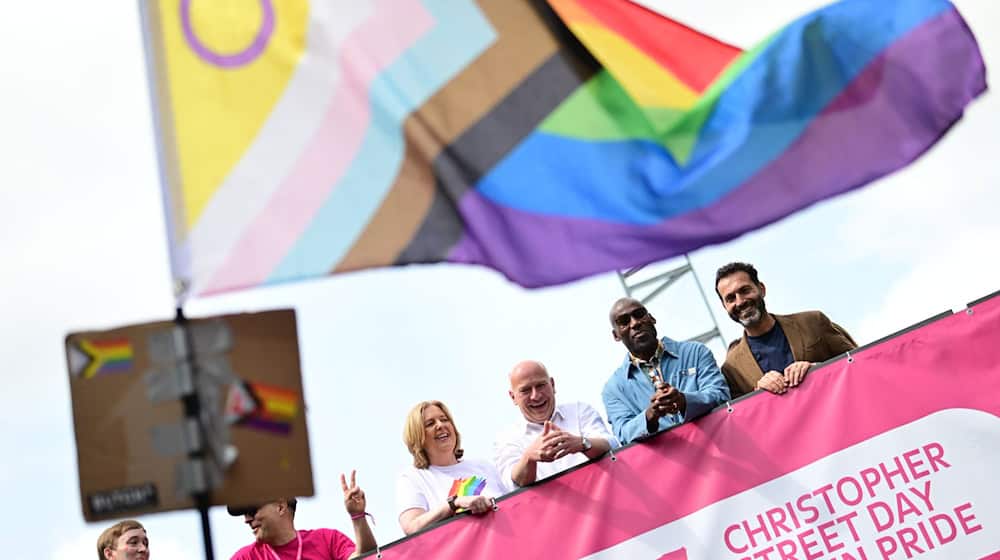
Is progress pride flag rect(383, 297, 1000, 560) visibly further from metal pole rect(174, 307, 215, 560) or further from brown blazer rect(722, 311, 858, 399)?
metal pole rect(174, 307, 215, 560)

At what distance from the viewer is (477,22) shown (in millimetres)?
5613

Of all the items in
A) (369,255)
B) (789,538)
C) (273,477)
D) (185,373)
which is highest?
(369,255)

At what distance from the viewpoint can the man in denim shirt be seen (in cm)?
646

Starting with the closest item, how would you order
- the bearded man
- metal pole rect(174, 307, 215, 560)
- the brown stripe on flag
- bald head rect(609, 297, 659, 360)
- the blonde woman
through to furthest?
metal pole rect(174, 307, 215, 560), the brown stripe on flag, the blonde woman, bald head rect(609, 297, 659, 360), the bearded man

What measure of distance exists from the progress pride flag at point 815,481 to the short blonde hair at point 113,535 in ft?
5.32

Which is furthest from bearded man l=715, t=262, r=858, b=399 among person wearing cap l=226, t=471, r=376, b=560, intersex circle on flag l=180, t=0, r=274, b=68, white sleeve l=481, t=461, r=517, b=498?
intersex circle on flag l=180, t=0, r=274, b=68

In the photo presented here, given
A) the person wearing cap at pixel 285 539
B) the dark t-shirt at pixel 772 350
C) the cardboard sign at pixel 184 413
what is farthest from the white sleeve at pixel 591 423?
the cardboard sign at pixel 184 413

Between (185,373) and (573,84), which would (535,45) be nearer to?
(573,84)

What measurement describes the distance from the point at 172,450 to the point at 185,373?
248 mm

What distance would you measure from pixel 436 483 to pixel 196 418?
2436 millimetres

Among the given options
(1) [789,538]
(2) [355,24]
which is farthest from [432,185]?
(1) [789,538]

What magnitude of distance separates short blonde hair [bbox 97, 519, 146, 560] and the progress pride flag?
5.32 feet

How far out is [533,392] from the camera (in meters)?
6.63

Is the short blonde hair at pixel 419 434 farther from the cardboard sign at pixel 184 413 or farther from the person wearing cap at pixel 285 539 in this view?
the cardboard sign at pixel 184 413
